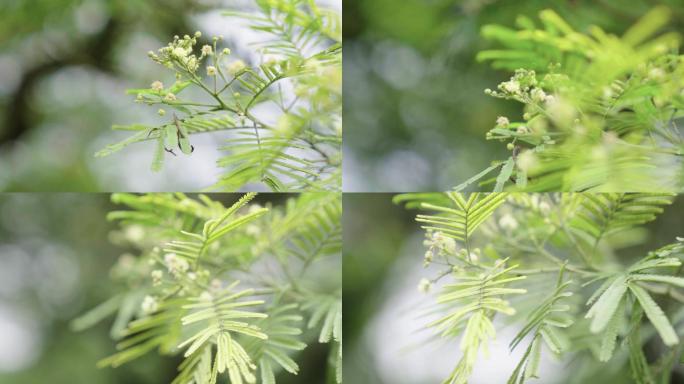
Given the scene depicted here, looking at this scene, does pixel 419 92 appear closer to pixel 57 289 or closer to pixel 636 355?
pixel 636 355

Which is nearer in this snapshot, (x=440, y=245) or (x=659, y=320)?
(x=659, y=320)

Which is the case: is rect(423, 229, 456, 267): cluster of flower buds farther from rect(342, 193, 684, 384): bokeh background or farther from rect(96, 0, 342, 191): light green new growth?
rect(342, 193, 684, 384): bokeh background

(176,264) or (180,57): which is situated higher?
(180,57)

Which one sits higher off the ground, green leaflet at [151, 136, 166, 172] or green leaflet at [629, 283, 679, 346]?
green leaflet at [151, 136, 166, 172]

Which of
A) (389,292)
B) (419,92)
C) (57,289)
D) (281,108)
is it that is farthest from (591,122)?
(57,289)

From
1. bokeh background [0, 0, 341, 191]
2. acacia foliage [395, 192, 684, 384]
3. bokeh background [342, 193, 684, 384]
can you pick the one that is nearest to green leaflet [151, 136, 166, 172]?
acacia foliage [395, 192, 684, 384]

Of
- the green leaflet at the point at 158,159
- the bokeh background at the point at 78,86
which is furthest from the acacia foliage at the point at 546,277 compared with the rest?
the bokeh background at the point at 78,86

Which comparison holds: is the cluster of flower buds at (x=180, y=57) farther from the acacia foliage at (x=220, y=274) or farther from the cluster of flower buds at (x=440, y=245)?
the cluster of flower buds at (x=440, y=245)
